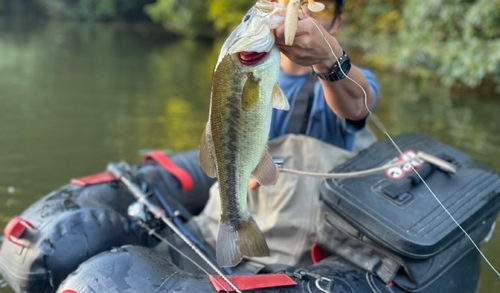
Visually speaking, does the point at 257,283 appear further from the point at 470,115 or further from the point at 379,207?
the point at 470,115

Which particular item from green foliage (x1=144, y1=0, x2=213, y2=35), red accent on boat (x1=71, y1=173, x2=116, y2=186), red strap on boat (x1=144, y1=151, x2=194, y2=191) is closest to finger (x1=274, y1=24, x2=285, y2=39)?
red accent on boat (x1=71, y1=173, x2=116, y2=186)

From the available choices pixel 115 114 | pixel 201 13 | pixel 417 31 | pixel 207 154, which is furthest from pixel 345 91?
pixel 201 13

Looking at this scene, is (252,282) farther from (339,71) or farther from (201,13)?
(201,13)

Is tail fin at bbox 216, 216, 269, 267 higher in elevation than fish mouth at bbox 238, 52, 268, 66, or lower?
lower

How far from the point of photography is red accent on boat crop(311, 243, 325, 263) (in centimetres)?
257

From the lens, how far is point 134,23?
36.0 m

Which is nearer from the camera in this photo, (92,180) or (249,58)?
(249,58)

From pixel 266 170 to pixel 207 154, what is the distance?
21cm

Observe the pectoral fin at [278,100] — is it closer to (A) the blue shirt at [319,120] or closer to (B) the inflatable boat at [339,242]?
(B) the inflatable boat at [339,242]

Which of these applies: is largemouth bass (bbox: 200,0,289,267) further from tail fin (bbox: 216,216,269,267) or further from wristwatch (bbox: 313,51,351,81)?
wristwatch (bbox: 313,51,351,81)

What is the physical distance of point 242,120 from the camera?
63.7 inches

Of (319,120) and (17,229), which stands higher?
(319,120)

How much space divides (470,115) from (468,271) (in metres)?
7.38

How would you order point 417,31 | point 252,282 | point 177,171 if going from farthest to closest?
point 417,31 → point 177,171 → point 252,282
